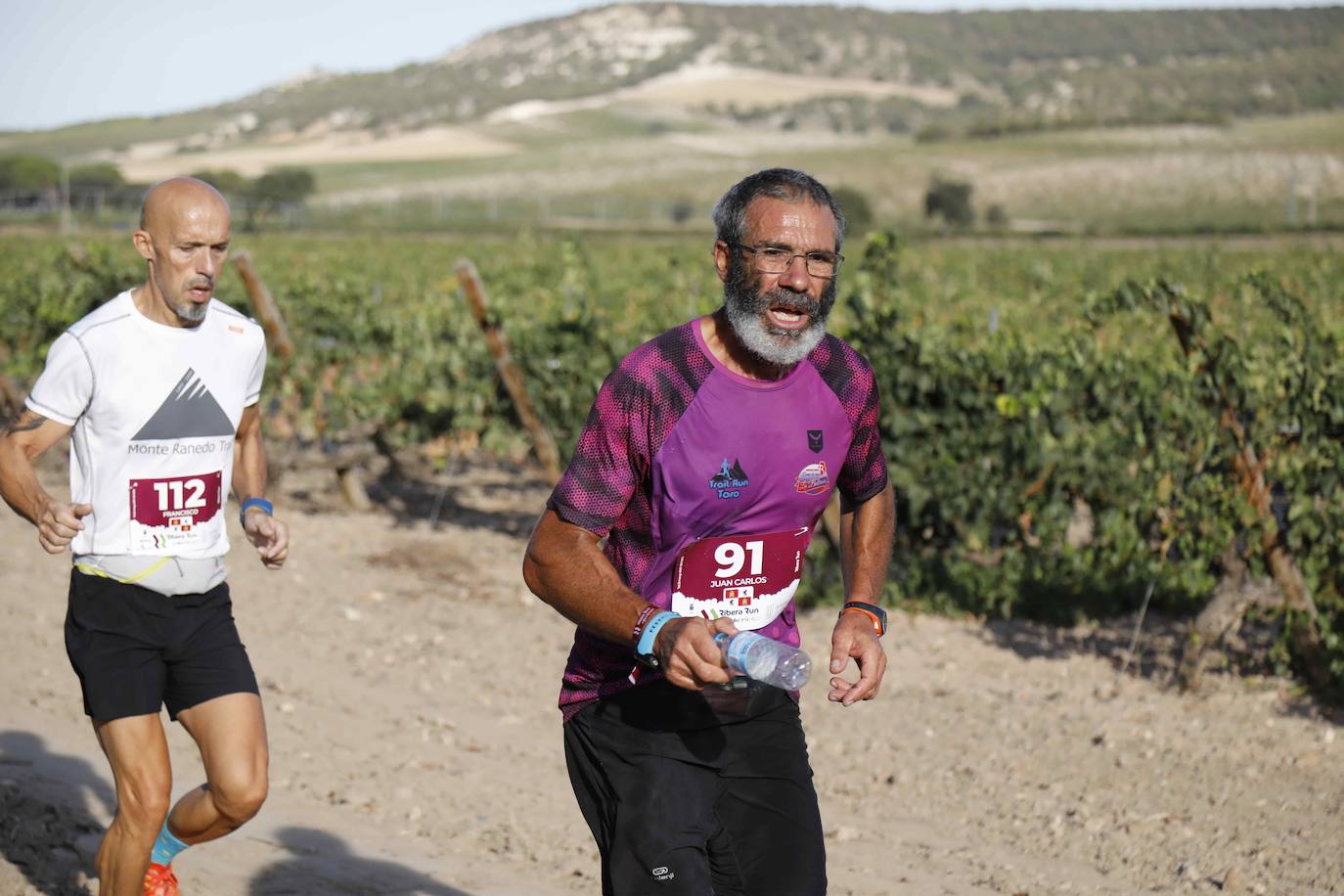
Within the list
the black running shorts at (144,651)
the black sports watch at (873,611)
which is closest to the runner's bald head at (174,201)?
the black running shorts at (144,651)

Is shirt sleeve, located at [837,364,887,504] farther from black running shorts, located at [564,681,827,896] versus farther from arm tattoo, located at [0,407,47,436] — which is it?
arm tattoo, located at [0,407,47,436]

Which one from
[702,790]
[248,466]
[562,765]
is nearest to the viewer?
[702,790]

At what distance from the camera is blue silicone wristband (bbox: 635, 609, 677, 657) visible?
2916mm

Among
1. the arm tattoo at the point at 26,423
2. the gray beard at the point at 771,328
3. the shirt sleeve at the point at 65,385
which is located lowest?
the arm tattoo at the point at 26,423

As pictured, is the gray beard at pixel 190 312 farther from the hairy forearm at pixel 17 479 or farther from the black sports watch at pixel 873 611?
the black sports watch at pixel 873 611

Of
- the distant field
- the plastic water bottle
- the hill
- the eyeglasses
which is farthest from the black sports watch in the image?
the hill

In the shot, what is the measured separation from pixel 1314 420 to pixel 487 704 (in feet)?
13.3

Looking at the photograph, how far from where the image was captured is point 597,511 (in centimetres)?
312

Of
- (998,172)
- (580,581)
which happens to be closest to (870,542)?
(580,581)

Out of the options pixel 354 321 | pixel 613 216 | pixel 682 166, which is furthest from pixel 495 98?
pixel 354 321

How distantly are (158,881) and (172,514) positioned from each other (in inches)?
39.0

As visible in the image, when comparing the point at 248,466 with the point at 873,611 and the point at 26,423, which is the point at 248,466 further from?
the point at 873,611

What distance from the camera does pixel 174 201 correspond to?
4160 millimetres

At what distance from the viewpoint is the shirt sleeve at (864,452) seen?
339 cm
